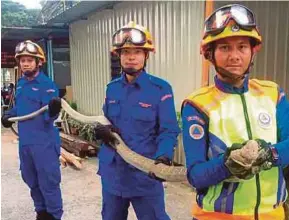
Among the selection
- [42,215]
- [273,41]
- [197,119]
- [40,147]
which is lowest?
[42,215]

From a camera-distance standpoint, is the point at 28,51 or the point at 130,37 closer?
the point at 130,37

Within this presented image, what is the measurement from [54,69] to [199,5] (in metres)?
9.09

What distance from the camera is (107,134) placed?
88.8 inches

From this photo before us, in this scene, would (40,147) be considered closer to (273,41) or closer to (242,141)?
(242,141)

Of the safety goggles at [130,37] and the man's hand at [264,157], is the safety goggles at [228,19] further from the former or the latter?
the safety goggles at [130,37]

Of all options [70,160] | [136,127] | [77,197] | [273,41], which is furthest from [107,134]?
[70,160]

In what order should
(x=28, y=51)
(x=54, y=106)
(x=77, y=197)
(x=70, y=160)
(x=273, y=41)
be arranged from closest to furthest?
1. (x=54, y=106)
2. (x=28, y=51)
3. (x=77, y=197)
4. (x=273, y=41)
5. (x=70, y=160)

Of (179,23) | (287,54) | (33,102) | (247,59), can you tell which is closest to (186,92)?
(179,23)

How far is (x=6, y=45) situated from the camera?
15625mm

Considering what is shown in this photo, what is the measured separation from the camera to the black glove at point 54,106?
131 inches

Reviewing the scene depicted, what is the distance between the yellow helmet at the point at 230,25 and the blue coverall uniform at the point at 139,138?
3.19 feet

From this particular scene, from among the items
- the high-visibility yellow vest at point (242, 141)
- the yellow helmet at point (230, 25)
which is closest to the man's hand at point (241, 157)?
the high-visibility yellow vest at point (242, 141)

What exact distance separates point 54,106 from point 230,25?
233 centimetres

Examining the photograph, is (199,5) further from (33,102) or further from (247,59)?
(247,59)
